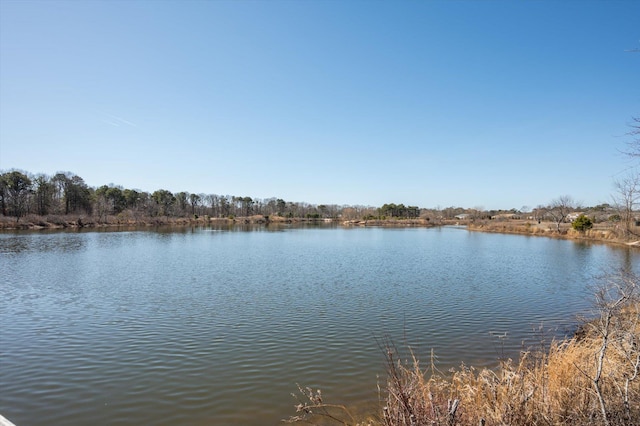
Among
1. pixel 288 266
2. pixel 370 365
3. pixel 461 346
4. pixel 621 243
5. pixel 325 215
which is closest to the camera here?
pixel 370 365

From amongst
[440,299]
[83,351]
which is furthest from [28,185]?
[440,299]

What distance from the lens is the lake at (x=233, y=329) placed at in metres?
6.08

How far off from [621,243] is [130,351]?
44.1 metres

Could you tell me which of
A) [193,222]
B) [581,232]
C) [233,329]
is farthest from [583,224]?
[193,222]

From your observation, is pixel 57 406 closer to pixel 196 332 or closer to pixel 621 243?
pixel 196 332

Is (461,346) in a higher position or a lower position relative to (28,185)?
lower

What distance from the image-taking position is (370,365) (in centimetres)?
761

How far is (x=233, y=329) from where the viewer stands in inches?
384

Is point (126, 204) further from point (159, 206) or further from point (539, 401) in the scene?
point (539, 401)

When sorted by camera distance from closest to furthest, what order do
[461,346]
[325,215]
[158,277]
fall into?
[461,346], [158,277], [325,215]

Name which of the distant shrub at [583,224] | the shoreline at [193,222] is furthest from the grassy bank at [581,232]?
the distant shrub at [583,224]

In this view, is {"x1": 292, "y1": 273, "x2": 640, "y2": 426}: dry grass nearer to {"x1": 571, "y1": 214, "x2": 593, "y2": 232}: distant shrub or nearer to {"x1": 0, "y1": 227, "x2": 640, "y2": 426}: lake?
{"x1": 0, "y1": 227, "x2": 640, "y2": 426}: lake

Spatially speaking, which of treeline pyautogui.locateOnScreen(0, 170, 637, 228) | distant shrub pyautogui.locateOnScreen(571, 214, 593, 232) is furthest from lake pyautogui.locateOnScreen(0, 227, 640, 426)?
distant shrub pyautogui.locateOnScreen(571, 214, 593, 232)

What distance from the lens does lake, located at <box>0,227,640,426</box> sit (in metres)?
6.08
